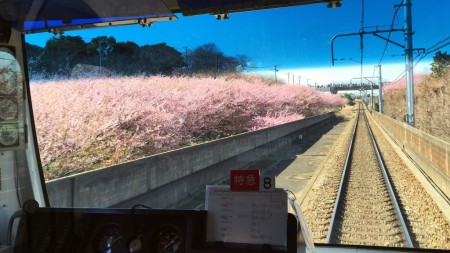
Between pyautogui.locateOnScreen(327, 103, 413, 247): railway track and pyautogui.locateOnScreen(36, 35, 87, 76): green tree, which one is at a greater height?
pyautogui.locateOnScreen(36, 35, 87, 76): green tree

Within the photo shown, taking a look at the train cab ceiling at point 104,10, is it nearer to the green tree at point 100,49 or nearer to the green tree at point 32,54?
the green tree at point 32,54

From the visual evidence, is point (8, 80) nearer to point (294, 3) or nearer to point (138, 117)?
point (294, 3)

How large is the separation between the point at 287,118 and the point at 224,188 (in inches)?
226

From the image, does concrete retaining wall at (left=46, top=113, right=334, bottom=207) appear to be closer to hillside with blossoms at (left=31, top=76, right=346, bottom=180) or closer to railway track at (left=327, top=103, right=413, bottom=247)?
hillside with blossoms at (left=31, top=76, right=346, bottom=180)

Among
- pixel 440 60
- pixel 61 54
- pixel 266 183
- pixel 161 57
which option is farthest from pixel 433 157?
pixel 266 183

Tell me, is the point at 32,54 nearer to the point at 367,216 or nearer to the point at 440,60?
the point at 367,216

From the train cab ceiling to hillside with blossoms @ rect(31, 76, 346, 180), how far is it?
271 centimetres

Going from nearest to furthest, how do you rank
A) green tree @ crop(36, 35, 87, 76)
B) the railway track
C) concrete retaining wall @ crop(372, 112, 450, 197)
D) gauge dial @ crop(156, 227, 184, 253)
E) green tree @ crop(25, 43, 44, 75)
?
gauge dial @ crop(156, 227, 184, 253) → green tree @ crop(25, 43, 44, 75) → green tree @ crop(36, 35, 87, 76) → the railway track → concrete retaining wall @ crop(372, 112, 450, 197)

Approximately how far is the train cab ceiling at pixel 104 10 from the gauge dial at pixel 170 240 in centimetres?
133

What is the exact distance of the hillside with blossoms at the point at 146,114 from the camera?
607cm

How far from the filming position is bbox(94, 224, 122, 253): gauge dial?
6.78ft

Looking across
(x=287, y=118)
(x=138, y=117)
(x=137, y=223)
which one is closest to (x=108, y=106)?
(x=138, y=117)

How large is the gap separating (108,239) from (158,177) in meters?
2.56

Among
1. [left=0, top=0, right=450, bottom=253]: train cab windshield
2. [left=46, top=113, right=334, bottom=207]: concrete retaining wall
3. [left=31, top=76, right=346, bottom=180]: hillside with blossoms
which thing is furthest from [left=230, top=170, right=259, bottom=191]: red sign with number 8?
[left=31, top=76, right=346, bottom=180]: hillside with blossoms
